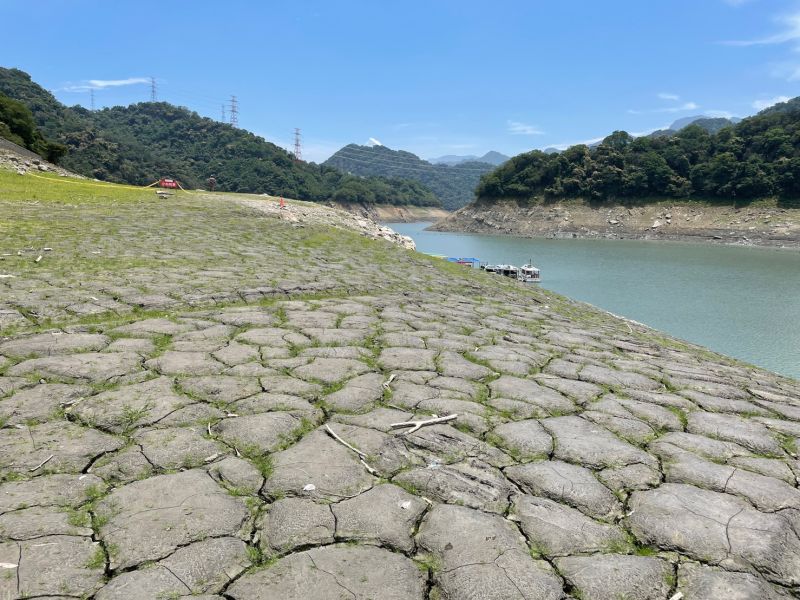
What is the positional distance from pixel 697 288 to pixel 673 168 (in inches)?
1984

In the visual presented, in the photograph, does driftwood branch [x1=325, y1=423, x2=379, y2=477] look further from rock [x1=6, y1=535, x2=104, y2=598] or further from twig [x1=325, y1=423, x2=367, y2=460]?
rock [x1=6, y1=535, x2=104, y2=598]

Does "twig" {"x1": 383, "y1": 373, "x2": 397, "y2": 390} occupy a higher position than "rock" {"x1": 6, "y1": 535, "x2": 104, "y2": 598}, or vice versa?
"twig" {"x1": 383, "y1": 373, "x2": 397, "y2": 390}

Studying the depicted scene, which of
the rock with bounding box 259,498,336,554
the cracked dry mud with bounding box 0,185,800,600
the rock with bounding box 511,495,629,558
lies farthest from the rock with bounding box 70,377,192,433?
the rock with bounding box 511,495,629,558

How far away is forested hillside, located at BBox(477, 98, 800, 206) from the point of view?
189 ft

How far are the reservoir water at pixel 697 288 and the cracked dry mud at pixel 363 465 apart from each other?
34.0 ft

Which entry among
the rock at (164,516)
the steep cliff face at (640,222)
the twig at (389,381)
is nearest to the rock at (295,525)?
the rock at (164,516)

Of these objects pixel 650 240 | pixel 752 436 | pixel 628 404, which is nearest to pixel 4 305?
pixel 628 404

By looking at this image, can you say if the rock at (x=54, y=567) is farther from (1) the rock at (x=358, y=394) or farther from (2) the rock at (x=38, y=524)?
(1) the rock at (x=358, y=394)

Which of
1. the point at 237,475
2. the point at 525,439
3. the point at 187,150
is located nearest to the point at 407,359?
the point at 525,439

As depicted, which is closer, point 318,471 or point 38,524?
point 38,524

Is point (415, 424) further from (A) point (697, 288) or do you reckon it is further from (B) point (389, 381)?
(A) point (697, 288)

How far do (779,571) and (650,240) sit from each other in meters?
62.5

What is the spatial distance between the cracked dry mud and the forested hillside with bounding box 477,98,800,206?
218 ft

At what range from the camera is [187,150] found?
8681 centimetres
